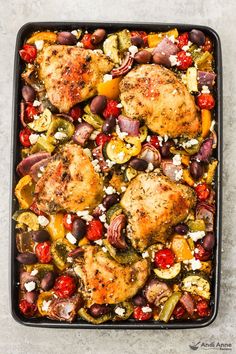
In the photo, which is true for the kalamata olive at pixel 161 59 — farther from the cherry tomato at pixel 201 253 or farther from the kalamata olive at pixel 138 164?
the cherry tomato at pixel 201 253

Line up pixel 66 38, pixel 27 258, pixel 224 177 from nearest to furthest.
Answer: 1. pixel 27 258
2. pixel 66 38
3. pixel 224 177

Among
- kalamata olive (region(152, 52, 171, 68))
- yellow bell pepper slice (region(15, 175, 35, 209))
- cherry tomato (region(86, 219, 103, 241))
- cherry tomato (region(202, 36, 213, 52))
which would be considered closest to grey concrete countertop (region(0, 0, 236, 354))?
cherry tomato (region(202, 36, 213, 52))

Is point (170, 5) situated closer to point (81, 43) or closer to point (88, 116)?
point (81, 43)

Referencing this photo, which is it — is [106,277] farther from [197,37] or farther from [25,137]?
[197,37]

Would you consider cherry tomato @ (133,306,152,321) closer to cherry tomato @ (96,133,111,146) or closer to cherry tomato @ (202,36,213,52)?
cherry tomato @ (96,133,111,146)

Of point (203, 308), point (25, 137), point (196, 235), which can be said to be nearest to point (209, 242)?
point (196, 235)

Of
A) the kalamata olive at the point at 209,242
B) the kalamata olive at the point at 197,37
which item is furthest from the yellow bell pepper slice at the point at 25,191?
the kalamata olive at the point at 197,37
